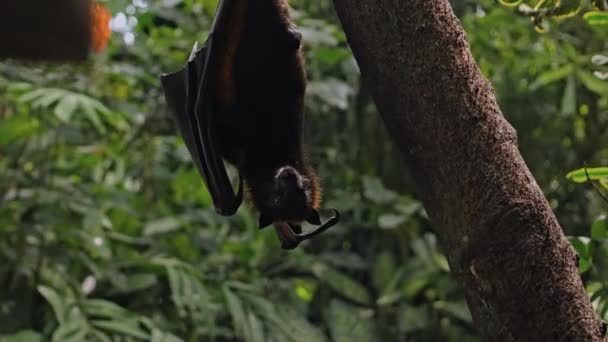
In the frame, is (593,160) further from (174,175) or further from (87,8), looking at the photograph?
(87,8)

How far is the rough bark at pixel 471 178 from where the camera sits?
1.17 metres

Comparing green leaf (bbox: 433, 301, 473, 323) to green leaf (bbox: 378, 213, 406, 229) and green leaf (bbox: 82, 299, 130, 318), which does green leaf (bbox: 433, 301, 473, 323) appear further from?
green leaf (bbox: 82, 299, 130, 318)

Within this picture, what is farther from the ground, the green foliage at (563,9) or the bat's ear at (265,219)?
the green foliage at (563,9)

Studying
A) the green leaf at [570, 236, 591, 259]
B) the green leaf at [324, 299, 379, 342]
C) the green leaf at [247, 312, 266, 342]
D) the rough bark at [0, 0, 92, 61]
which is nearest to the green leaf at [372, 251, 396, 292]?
the green leaf at [324, 299, 379, 342]

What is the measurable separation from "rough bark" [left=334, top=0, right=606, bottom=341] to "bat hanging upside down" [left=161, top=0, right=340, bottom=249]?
256 mm

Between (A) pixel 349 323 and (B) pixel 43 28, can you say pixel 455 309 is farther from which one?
(B) pixel 43 28

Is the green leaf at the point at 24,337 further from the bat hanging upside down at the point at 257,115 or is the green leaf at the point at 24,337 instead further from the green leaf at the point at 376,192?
the green leaf at the point at 376,192

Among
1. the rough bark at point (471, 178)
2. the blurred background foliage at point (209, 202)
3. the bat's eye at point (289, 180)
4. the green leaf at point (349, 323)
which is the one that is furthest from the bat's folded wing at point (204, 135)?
the green leaf at point (349, 323)

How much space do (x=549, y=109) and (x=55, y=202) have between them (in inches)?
92.1

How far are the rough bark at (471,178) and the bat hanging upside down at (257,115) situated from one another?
26 centimetres

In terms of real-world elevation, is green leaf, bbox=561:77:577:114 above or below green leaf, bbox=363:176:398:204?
above

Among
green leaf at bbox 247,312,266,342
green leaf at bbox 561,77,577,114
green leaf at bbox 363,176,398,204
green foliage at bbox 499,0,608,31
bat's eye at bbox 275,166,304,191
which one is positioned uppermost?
green foliage at bbox 499,0,608,31

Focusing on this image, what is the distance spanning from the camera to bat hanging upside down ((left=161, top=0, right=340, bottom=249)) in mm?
1447

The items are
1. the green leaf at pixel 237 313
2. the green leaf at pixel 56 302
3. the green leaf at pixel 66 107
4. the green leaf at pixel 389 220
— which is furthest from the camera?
the green leaf at pixel 389 220
